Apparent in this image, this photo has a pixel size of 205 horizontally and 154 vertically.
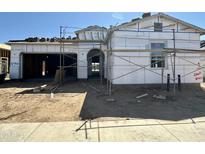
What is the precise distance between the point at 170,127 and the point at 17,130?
14.2 ft

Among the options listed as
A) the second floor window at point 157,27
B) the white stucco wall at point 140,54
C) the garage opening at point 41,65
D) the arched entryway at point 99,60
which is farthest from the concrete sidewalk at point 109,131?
the garage opening at point 41,65

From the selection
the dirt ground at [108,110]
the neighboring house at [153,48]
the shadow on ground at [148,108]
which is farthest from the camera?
the neighboring house at [153,48]

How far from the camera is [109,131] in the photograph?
190 inches

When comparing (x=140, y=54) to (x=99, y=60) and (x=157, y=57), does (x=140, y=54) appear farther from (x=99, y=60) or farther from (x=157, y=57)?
(x=99, y=60)

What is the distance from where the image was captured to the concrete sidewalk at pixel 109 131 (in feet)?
14.3

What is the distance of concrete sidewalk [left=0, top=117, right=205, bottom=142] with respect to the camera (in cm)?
437

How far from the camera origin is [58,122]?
5.64 m

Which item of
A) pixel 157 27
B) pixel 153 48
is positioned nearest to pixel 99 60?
pixel 153 48

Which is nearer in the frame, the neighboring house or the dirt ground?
the dirt ground

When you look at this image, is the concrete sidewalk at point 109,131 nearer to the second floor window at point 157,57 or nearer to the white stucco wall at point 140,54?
the white stucco wall at point 140,54

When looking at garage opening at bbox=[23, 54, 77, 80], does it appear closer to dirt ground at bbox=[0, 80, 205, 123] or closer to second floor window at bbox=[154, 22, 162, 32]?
second floor window at bbox=[154, 22, 162, 32]

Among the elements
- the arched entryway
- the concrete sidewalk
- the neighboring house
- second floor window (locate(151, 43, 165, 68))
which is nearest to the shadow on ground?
the concrete sidewalk
